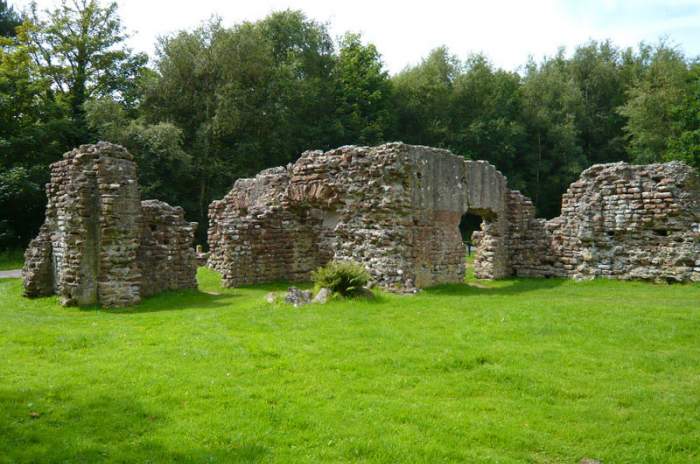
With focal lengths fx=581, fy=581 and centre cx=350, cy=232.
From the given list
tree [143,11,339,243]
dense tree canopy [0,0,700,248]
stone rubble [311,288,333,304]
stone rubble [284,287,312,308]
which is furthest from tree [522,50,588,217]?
stone rubble [284,287,312,308]

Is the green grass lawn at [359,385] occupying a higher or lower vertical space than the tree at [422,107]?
lower

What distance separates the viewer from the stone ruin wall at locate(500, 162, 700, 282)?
1535cm

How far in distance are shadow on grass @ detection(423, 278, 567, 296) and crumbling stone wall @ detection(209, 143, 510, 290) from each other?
0.51m

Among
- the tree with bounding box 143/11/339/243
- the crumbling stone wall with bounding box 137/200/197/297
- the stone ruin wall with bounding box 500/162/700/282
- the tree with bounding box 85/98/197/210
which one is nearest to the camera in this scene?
the crumbling stone wall with bounding box 137/200/197/297

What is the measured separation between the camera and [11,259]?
26.7m

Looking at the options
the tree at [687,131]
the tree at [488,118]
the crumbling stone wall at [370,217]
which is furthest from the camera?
the tree at [488,118]

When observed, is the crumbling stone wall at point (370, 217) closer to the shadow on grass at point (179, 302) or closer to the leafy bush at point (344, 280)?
the shadow on grass at point (179, 302)

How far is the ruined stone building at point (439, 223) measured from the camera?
14.4 m

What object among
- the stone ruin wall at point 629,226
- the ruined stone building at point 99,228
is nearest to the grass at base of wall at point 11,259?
the ruined stone building at point 99,228

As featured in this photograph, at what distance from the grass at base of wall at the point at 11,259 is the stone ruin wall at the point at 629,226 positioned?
70.6 feet

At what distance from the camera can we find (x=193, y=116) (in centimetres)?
3525

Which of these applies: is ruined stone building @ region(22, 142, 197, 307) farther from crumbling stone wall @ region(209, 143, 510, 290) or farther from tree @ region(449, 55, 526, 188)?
tree @ region(449, 55, 526, 188)

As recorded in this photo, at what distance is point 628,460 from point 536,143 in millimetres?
41453

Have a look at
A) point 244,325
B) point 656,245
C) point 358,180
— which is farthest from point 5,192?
point 656,245
